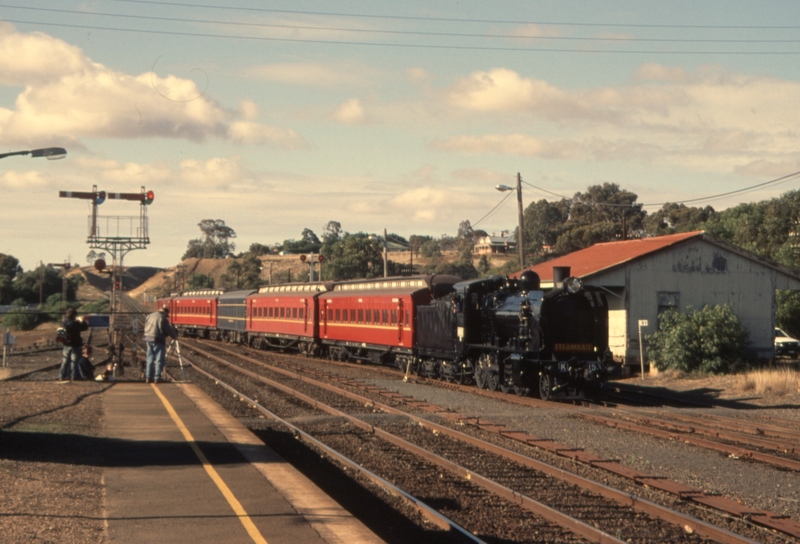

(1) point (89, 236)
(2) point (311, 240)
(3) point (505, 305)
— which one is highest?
(2) point (311, 240)

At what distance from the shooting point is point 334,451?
1320 centimetres

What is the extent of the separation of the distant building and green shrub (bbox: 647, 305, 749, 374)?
116 meters

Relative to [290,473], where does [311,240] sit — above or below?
above

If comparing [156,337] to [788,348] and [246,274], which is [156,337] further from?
[246,274]

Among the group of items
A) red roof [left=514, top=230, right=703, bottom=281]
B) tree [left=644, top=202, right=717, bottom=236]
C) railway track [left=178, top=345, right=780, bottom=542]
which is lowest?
railway track [left=178, top=345, right=780, bottom=542]

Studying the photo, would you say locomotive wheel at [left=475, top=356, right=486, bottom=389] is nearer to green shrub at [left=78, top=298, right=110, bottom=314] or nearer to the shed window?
the shed window

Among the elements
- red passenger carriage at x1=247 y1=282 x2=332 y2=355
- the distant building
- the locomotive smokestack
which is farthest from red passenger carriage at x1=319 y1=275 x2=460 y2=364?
the distant building

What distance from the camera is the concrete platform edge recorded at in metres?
7.88

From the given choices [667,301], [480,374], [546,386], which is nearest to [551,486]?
[546,386]

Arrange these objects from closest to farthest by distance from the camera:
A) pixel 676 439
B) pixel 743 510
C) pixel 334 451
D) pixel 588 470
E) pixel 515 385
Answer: pixel 743 510, pixel 588 470, pixel 334 451, pixel 676 439, pixel 515 385

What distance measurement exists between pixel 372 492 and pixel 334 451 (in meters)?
2.57

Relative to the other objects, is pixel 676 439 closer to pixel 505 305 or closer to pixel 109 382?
pixel 505 305

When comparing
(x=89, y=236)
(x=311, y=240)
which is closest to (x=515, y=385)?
(x=89, y=236)

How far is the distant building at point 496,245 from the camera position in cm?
15300
